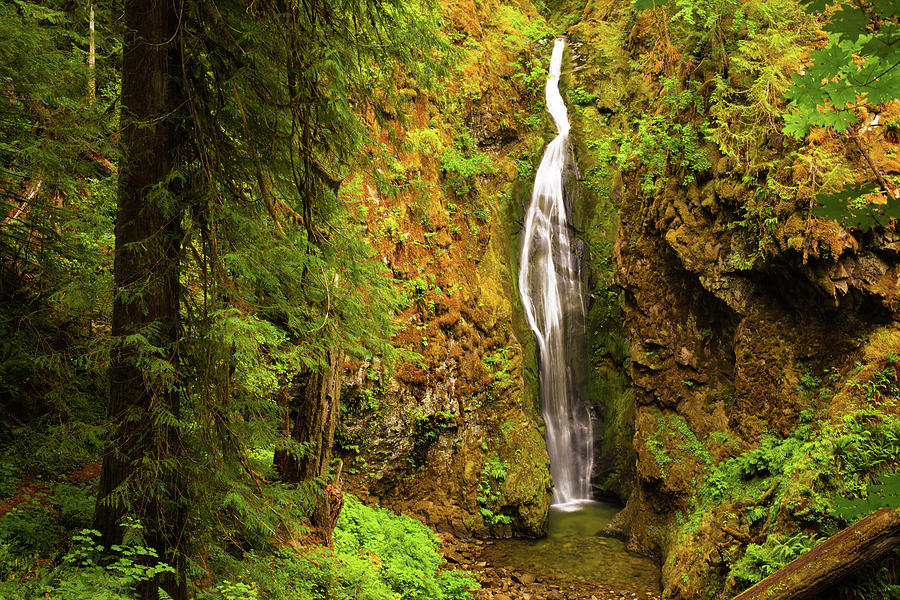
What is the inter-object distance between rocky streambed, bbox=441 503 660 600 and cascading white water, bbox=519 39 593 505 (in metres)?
2.19

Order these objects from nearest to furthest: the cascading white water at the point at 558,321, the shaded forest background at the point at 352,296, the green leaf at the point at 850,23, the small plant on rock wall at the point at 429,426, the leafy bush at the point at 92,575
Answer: the green leaf at the point at 850,23
the leafy bush at the point at 92,575
the shaded forest background at the point at 352,296
the small plant on rock wall at the point at 429,426
the cascading white water at the point at 558,321

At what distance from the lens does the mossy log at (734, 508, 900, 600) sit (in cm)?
522

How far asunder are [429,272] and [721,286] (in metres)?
5.63

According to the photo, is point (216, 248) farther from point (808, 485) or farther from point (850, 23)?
point (808, 485)

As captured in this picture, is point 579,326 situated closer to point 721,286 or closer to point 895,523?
point 721,286

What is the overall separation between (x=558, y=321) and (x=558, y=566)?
22.4 ft

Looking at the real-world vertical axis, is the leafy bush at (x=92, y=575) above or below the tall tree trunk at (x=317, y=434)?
below

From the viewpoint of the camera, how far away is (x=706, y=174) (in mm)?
9570

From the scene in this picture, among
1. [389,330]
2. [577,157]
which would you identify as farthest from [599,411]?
[389,330]

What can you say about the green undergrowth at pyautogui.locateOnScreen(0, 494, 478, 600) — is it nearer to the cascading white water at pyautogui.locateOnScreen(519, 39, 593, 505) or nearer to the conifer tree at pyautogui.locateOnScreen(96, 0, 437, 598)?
the conifer tree at pyautogui.locateOnScreen(96, 0, 437, 598)

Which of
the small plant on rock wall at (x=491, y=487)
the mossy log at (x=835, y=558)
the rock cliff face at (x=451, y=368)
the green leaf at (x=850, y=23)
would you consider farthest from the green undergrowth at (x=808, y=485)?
the green leaf at (x=850, y=23)

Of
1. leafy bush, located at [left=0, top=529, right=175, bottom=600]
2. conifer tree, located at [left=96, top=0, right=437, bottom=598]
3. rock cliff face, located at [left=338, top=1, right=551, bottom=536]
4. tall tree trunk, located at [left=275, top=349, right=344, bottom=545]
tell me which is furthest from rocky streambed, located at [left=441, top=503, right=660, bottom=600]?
leafy bush, located at [left=0, top=529, right=175, bottom=600]

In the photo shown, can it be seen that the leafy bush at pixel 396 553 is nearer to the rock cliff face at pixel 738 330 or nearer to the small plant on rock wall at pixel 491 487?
the small plant on rock wall at pixel 491 487

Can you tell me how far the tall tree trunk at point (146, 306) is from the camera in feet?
11.4
